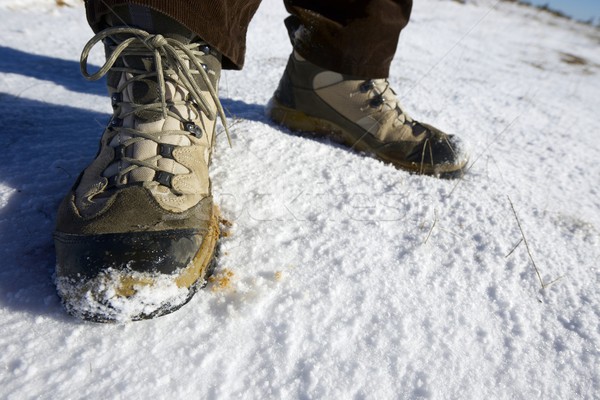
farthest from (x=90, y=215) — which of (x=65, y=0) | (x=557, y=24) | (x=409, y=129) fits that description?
(x=557, y=24)

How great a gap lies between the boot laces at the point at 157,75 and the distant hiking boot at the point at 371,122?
458 mm

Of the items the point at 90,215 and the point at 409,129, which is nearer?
the point at 90,215

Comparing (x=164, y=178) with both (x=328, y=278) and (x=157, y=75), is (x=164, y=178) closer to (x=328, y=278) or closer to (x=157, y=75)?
(x=157, y=75)

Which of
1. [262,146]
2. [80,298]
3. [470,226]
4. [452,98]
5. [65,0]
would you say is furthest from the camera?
[65,0]

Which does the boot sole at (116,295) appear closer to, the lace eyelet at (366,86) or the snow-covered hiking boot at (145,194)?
the snow-covered hiking boot at (145,194)

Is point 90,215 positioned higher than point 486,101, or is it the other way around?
point 90,215

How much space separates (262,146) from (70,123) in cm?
62

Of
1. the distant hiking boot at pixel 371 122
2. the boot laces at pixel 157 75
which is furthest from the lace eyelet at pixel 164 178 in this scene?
the distant hiking boot at pixel 371 122

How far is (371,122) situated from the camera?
1.23 m

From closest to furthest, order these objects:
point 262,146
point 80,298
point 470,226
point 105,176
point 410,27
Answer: point 80,298
point 105,176
point 470,226
point 262,146
point 410,27

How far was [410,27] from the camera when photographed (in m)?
3.78

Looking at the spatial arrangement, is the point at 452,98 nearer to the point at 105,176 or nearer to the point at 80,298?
the point at 105,176

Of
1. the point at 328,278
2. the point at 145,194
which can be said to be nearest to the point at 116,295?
the point at 145,194

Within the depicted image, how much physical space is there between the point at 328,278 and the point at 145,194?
376 mm
